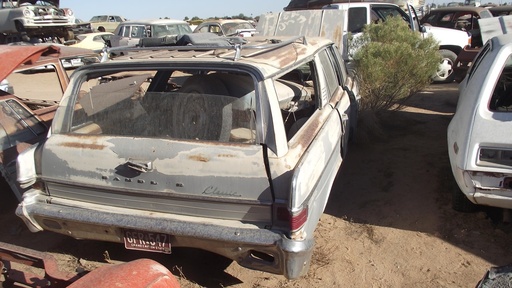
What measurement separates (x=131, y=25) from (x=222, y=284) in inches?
559

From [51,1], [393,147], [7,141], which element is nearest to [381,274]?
[393,147]

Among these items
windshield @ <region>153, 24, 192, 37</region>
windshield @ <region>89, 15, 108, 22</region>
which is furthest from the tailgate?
windshield @ <region>89, 15, 108, 22</region>

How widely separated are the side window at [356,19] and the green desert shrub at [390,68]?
2.52 m

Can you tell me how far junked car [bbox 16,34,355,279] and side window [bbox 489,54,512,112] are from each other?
54.2 inches

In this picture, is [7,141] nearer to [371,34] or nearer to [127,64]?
[127,64]

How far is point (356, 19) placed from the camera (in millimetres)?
9953

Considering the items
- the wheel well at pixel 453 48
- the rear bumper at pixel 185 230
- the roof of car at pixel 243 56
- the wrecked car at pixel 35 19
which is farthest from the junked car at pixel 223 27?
the rear bumper at pixel 185 230

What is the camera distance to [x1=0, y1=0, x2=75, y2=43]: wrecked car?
15961 millimetres

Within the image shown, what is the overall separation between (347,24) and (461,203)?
22.0 feet

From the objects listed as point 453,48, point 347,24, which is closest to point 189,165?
point 347,24

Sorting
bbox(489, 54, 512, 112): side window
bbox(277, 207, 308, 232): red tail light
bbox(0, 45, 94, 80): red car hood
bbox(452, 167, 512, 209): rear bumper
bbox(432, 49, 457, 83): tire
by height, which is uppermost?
bbox(0, 45, 94, 80): red car hood

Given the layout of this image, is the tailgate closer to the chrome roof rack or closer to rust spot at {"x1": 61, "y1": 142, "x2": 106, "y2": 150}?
rust spot at {"x1": 61, "y1": 142, "x2": 106, "y2": 150}

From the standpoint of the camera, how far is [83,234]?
3.11 m

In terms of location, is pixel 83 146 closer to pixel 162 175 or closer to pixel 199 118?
pixel 162 175
